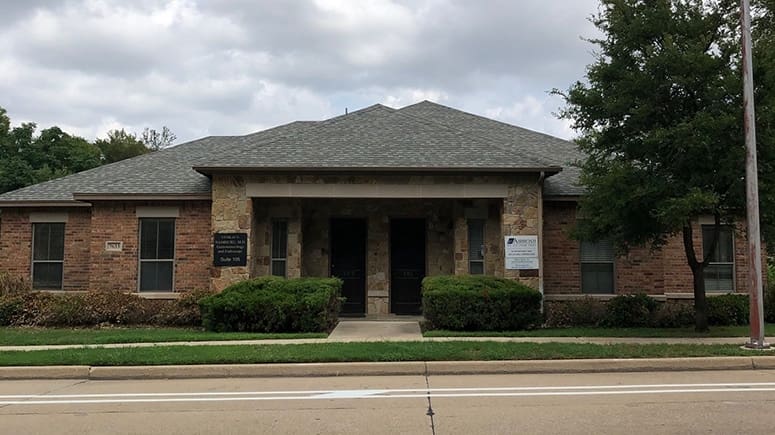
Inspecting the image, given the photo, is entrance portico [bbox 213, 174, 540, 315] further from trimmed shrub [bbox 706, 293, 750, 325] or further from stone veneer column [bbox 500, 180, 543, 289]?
trimmed shrub [bbox 706, 293, 750, 325]

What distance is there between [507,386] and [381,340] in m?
3.80

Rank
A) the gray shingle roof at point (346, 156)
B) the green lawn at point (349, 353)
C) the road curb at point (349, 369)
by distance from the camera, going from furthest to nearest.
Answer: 1. the gray shingle roof at point (346, 156)
2. the green lawn at point (349, 353)
3. the road curb at point (349, 369)

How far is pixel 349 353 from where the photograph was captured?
10.2 metres

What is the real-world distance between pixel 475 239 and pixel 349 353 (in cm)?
695

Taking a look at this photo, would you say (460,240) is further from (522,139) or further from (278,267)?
(522,139)

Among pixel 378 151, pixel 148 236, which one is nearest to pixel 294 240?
pixel 378 151

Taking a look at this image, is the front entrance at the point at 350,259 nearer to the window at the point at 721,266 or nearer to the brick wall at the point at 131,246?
the brick wall at the point at 131,246

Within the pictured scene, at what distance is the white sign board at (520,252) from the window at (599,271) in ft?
7.46

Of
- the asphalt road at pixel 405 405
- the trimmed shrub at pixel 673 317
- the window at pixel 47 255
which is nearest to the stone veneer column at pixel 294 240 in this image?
Result: the window at pixel 47 255

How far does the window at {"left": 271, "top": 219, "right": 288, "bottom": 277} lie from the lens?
650 inches

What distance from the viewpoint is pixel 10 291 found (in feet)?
52.6

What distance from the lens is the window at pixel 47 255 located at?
1717cm

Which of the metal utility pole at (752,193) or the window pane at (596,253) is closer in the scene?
the metal utility pole at (752,193)

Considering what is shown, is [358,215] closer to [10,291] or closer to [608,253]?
[608,253]
